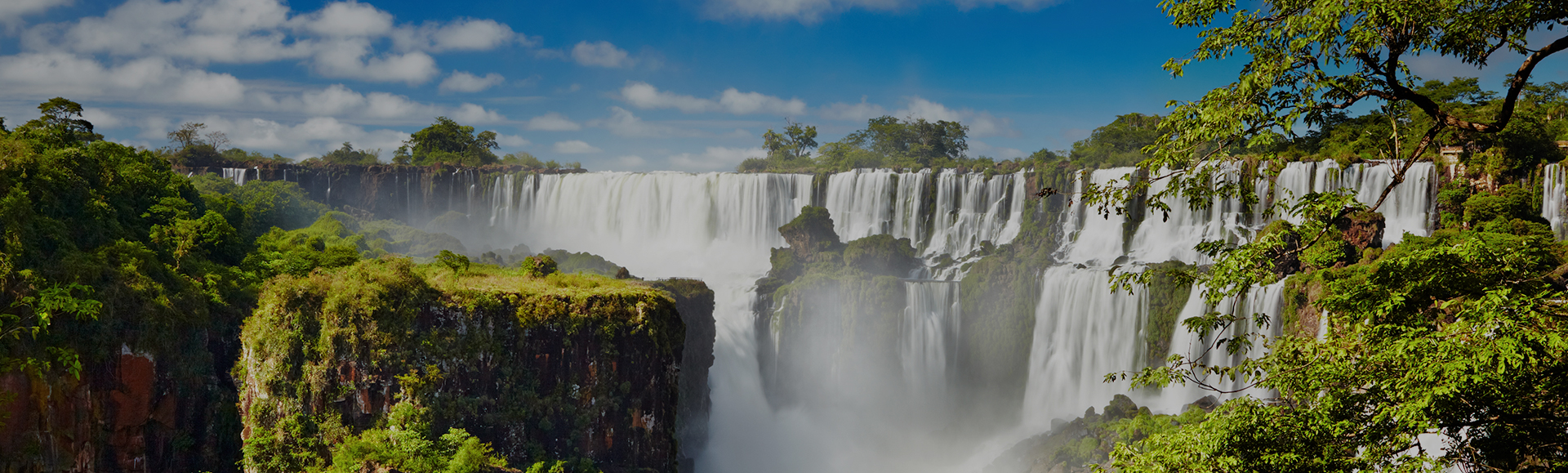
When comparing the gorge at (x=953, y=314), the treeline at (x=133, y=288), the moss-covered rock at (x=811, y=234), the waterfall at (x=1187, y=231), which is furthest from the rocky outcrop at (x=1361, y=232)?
the treeline at (x=133, y=288)

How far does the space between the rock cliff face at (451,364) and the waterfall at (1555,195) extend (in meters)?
22.9

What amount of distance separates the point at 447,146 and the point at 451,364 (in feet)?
143

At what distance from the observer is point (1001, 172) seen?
34.5 metres

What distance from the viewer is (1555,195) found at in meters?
20.6

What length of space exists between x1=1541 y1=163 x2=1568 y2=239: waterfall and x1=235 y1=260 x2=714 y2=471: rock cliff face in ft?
75.1

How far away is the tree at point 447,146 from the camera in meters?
50.5

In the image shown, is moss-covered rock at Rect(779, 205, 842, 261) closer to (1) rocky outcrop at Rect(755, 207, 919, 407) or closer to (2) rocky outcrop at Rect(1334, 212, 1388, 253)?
(1) rocky outcrop at Rect(755, 207, 919, 407)

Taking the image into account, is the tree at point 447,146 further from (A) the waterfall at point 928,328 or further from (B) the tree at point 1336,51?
(B) the tree at point 1336,51

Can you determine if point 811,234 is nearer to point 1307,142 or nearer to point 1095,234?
point 1095,234

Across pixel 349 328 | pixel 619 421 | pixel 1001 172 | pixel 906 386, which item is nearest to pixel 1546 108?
pixel 1001 172

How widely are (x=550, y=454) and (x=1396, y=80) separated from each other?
1351 cm

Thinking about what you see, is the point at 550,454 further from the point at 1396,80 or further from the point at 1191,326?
the point at 1396,80

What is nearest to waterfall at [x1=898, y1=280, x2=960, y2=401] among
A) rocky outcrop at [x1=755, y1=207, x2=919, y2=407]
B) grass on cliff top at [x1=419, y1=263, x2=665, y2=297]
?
rocky outcrop at [x1=755, y1=207, x2=919, y2=407]

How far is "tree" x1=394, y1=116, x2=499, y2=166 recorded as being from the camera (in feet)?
166
